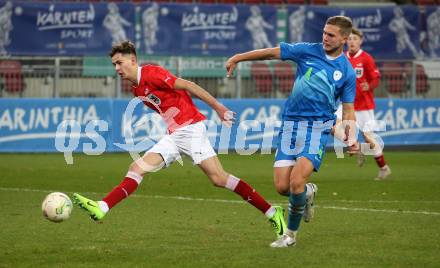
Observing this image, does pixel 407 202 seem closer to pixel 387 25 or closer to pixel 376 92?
pixel 376 92

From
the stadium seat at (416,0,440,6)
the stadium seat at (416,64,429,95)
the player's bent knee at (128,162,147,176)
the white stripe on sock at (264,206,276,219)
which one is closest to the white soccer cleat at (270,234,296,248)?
the white stripe on sock at (264,206,276,219)

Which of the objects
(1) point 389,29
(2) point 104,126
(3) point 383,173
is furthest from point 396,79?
(3) point 383,173

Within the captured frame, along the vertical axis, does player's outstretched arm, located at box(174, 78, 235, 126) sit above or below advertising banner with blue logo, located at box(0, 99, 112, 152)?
above

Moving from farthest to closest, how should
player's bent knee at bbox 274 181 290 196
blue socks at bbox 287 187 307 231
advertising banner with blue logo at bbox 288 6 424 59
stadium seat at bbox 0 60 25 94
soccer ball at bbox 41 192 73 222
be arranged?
advertising banner with blue logo at bbox 288 6 424 59 → stadium seat at bbox 0 60 25 94 → player's bent knee at bbox 274 181 290 196 → blue socks at bbox 287 187 307 231 → soccer ball at bbox 41 192 73 222

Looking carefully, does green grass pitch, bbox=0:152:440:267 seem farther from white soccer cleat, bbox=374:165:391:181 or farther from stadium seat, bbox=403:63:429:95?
stadium seat, bbox=403:63:429:95

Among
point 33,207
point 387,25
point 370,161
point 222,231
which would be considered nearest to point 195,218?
point 222,231

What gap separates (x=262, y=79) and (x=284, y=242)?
15526 mm

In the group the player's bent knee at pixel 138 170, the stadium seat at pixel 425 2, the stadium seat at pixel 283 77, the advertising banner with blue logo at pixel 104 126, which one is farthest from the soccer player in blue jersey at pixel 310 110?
the stadium seat at pixel 425 2

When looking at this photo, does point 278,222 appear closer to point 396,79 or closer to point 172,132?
point 172,132

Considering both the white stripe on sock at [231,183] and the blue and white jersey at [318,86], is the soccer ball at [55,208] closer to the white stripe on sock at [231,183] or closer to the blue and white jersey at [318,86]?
the white stripe on sock at [231,183]

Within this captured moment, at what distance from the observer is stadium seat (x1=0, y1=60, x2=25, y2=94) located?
23453mm

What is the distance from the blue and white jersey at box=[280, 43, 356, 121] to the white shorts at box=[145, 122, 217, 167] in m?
0.91

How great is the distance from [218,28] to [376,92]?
4600mm

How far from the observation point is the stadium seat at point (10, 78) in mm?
23453
